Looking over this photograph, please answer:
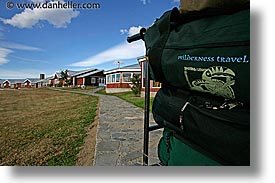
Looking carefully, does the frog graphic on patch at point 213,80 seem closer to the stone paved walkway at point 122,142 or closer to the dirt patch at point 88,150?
the stone paved walkway at point 122,142

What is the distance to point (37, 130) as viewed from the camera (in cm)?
139

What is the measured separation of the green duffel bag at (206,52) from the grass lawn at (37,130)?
0.75 metres

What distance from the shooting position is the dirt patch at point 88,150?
1163 mm

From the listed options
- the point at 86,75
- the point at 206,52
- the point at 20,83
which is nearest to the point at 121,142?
Answer: the point at 86,75

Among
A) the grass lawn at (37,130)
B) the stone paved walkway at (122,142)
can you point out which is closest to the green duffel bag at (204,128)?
the stone paved walkway at (122,142)

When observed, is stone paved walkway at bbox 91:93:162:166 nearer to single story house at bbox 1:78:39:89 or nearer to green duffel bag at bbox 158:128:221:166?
green duffel bag at bbox 158:128:221:166

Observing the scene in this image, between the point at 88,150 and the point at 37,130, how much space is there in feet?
1.09

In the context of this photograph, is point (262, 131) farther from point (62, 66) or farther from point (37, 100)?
point (37, 100)

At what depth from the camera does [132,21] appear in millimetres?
1198

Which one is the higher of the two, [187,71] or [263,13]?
[263,13]

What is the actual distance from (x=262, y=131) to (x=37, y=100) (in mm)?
1236

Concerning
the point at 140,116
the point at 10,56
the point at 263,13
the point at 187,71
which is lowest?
the point at 140,116

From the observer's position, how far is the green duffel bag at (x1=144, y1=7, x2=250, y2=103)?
63 centimetres

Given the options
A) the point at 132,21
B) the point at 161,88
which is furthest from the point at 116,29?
the point at 161,88
